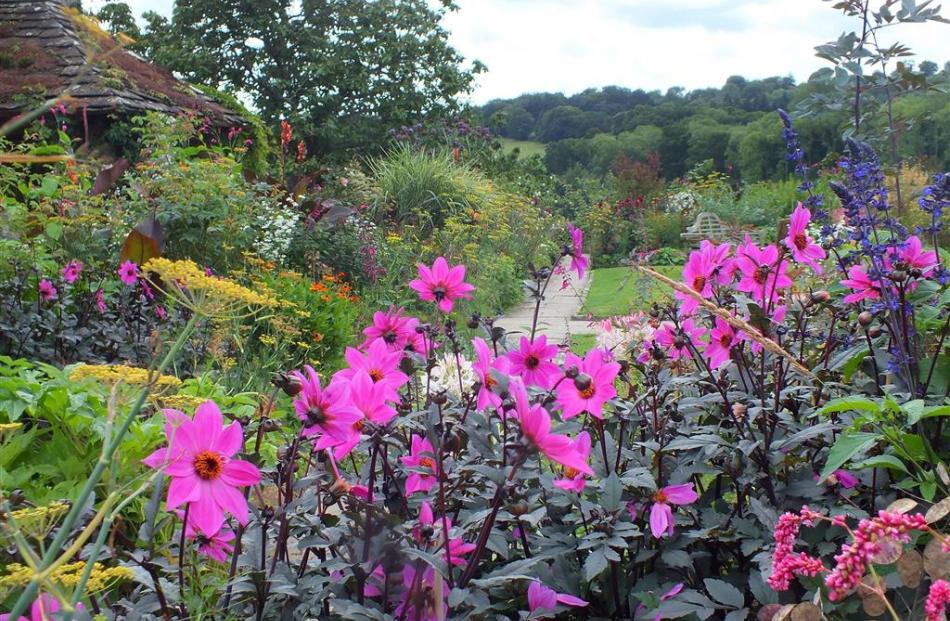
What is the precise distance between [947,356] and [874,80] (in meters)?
0.77

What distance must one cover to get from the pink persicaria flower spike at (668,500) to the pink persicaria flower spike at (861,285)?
1.97ft

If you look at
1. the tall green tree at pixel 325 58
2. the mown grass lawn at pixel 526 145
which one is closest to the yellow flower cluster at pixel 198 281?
the tall green tree at pixel 325 58

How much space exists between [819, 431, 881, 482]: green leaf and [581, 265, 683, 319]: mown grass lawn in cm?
388

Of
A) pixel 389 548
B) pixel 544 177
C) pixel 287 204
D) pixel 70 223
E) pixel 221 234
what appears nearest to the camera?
pixel 389 548

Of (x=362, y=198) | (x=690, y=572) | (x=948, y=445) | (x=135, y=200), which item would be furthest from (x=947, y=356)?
(x=362, y=198)

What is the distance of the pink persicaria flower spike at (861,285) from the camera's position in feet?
5.26

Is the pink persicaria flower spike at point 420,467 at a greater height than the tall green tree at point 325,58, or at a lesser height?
lesser

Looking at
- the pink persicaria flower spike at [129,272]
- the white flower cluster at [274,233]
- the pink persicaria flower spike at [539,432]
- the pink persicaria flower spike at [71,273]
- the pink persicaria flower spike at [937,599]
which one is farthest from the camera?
the white flower cluster at [274,233]

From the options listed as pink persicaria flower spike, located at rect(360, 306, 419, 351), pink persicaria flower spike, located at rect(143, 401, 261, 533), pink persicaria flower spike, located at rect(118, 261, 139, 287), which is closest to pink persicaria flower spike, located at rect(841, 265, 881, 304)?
pink persicaria flower spike, located at rect(360, 306, 419, 351)

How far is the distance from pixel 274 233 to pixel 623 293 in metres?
3.97

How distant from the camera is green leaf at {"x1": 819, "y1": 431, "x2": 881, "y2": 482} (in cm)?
115

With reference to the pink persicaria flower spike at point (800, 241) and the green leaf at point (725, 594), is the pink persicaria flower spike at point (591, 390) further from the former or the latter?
the pink persicaria flower spike at point (800, 241)

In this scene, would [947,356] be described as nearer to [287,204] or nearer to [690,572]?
[690,572]

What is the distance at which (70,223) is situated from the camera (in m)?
4.49
